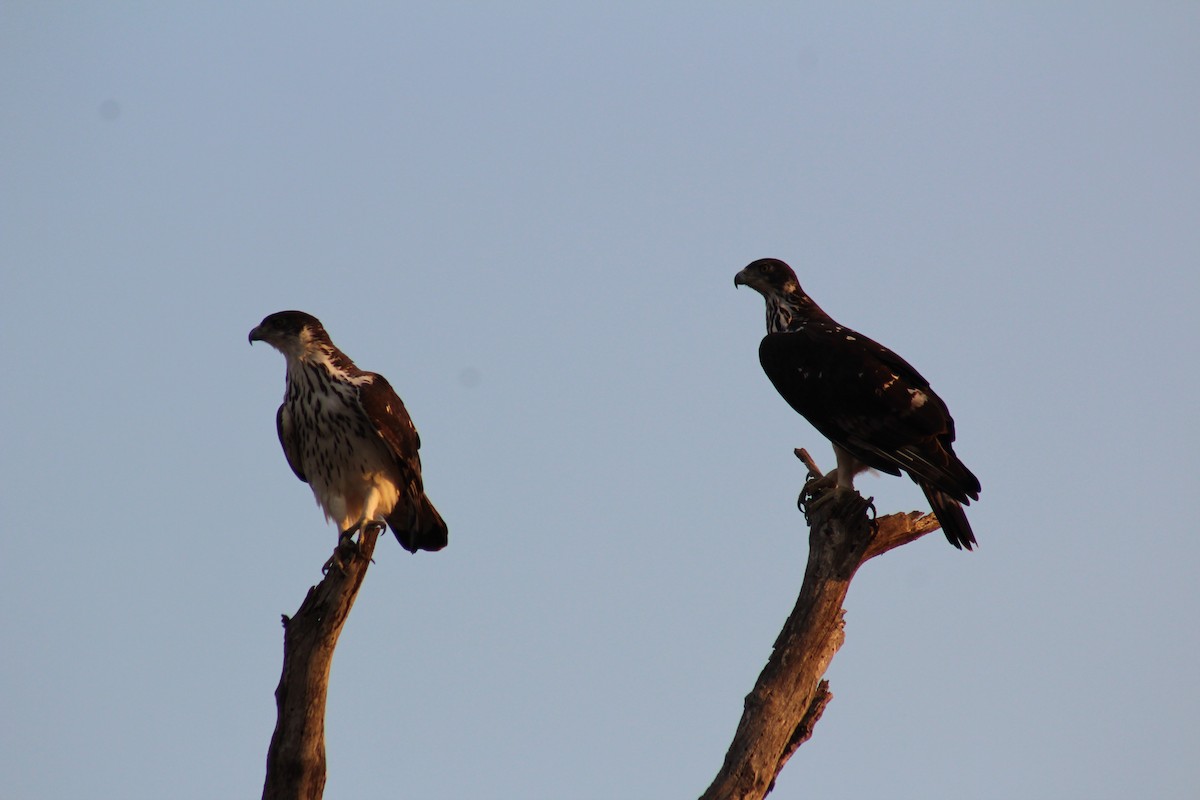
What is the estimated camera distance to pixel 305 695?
5.67 m

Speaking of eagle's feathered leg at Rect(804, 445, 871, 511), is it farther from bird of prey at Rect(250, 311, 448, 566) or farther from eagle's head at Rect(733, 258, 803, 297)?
bird of prey at Rect(250, 311, 448, 566)

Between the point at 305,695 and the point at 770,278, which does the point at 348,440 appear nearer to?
the point at 305,695

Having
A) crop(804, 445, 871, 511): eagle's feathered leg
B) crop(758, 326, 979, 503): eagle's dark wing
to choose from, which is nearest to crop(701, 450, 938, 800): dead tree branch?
crop(758, 326, 979, 503): eagle's dark wing

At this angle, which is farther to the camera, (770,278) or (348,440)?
(770,278)

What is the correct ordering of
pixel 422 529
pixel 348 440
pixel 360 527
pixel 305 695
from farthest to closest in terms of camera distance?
pixel 422 529, pixel 348 440, pixel 360 527, pixel 305 695

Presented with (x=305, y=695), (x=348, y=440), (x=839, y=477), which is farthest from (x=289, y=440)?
(x=839, y=477)

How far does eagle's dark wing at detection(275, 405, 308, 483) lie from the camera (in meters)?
7.85

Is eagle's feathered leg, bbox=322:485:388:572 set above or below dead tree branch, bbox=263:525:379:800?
above

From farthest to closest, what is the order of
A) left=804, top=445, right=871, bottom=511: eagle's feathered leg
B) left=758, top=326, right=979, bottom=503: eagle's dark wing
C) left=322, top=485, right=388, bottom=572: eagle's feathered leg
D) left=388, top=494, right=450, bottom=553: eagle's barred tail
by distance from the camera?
left=804, top=445, right=871, bottom=511: eagle's feathered leg < left=388, top=494, right=450, bottom=553: eagle's barred tail < left=758, top=326, right=979, bottom=503: eagle's dark wing < left=322, top=485, right=388, bottom=572: eagle's feathered leg

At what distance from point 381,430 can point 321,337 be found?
2.65 ft

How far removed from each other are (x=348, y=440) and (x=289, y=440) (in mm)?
488

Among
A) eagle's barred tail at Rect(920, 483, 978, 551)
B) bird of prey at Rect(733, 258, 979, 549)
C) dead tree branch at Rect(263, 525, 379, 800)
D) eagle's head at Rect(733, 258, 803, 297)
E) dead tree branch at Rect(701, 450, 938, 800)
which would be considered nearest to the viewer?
dead tree branch at Rect(263, 525, 379, 800)

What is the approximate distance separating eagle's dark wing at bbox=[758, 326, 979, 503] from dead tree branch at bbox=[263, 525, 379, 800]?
3230 millimetres

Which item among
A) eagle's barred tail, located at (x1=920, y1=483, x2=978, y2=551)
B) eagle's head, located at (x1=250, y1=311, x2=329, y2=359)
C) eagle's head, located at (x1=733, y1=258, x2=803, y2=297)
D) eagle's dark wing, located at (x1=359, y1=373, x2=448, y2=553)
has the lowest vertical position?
eagle's barred tail, located at (x1=920, y1=483, x2=978, y2=551)
